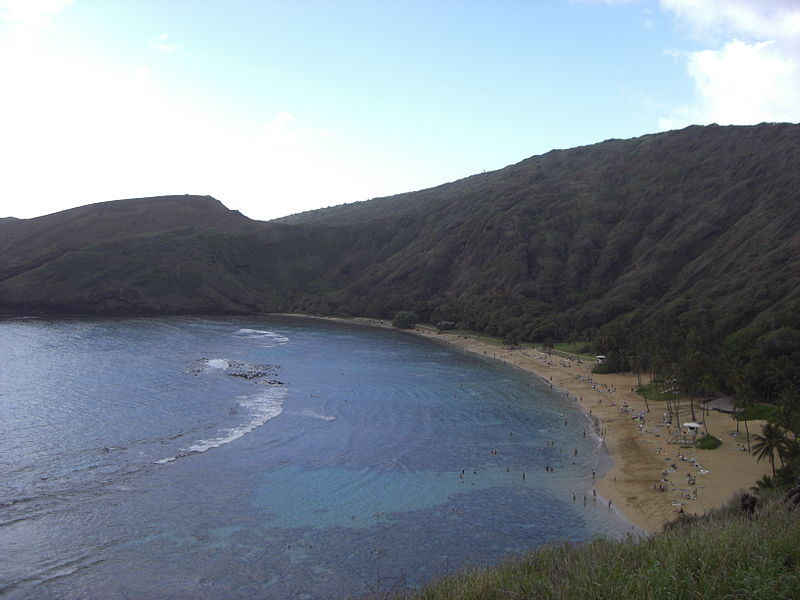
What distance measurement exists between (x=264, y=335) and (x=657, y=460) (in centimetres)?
9804

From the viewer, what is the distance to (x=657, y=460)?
170ft

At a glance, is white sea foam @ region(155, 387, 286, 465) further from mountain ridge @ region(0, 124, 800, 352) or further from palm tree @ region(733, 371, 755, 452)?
mountain ridge @ region(0, 124, 800, 352)

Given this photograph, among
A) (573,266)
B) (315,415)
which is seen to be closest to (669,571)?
(315,415)

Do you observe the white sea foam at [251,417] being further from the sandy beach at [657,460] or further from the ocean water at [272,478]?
the sandy beach at [657,460]

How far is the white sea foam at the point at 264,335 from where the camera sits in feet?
421

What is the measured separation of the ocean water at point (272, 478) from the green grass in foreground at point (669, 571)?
13.7m

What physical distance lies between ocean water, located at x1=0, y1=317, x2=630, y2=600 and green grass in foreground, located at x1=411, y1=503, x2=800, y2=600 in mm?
13674

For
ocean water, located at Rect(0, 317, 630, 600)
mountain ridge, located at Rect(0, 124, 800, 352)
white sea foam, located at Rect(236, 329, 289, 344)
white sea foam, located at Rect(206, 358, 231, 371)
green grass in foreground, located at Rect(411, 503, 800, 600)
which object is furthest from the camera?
→ white sea foam, located at Rect(236, 329, 289, 344)

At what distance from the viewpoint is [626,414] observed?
67188 millimetres

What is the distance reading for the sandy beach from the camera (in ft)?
138

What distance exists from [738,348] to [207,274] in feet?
485

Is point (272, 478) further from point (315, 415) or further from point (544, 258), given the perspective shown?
point (544, 258)

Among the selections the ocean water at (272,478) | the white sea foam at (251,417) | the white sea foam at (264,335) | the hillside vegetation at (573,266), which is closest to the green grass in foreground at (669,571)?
the ocean water at (272,478)

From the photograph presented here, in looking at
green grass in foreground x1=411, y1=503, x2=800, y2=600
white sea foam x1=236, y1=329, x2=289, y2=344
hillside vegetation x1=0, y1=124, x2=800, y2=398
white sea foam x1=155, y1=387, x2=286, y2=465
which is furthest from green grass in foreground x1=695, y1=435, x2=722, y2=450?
white sea foam x1=236, y1=329, x2=289, y2=344
